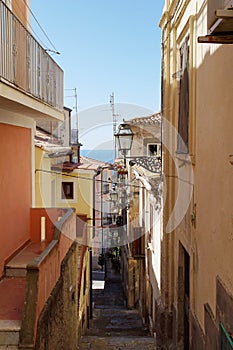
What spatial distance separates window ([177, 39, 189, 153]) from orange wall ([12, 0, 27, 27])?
154 inches

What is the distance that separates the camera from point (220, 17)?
2.71 meters

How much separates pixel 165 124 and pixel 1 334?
5.32 meters

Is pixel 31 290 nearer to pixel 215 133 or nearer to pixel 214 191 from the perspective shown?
pixel 214 191

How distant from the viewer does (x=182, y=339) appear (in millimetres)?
7613

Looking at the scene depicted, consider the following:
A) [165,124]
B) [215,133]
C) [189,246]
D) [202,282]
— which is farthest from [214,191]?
[165,124]

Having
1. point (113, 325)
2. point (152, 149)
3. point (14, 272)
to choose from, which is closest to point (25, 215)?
point (14, 272)

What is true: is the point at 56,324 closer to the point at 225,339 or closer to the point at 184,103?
the point at 225,339

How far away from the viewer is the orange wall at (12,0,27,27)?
363 inches

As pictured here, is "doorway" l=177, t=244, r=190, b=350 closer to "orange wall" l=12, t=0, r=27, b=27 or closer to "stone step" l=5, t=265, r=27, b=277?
"stone step" l=5, t=265, r=27, b=277

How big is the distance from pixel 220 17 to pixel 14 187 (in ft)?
24.4

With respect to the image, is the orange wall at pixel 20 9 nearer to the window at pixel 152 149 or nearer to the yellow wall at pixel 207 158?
the yellow wall at pixel 207 158

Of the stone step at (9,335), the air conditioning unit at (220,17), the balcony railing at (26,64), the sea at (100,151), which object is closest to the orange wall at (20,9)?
the balcony railing at (26,64)

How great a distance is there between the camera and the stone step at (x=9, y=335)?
17.7 feet

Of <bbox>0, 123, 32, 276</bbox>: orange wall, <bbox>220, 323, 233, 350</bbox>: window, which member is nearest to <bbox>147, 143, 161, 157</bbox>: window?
<bbox>0, 123, 32, 276</bbox>: orange wall
